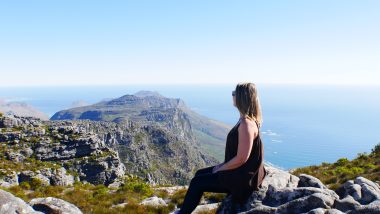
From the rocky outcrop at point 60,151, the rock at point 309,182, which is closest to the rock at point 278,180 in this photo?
the rock at point 309,182

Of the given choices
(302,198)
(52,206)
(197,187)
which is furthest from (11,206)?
(302,198)

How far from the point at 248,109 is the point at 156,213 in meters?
8.67

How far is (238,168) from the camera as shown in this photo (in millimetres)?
10664

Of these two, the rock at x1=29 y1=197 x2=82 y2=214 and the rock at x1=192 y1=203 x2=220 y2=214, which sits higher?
the rock at x1=29 y1=197 x2=82 y2=214

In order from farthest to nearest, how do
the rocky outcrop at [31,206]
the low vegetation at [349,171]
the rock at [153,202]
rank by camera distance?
the low vegetation at [349,171] → the rock at [153,202] → the rocky outcrop at [31,206]

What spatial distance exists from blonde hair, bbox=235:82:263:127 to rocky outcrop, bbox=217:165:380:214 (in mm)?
2696

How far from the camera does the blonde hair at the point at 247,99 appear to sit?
10172 mm

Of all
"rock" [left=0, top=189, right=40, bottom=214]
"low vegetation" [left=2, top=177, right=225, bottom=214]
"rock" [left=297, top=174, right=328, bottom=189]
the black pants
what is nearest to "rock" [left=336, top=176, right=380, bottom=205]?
"rock" [left=297, top=174, right=328, bottom=189]

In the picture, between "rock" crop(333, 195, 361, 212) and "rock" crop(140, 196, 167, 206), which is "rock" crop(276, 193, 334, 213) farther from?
"rock" crop(140, 196, 167, 206)

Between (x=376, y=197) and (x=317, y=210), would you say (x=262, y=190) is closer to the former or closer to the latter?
(x=317, y=210)

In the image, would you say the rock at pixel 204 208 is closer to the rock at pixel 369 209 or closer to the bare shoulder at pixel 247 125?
the bare shoulder at pixel 247 125

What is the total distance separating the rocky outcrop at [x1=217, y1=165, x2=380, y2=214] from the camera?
9.62 metres

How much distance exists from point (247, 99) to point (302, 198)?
3430mm

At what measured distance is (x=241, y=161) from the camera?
10.3 m
